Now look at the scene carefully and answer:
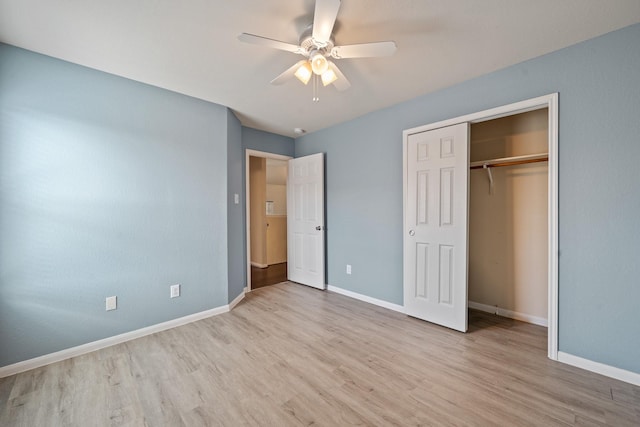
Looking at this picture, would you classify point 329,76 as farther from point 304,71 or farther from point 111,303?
Result: point 111,303

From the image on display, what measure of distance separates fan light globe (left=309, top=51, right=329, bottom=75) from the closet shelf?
6.79 feet

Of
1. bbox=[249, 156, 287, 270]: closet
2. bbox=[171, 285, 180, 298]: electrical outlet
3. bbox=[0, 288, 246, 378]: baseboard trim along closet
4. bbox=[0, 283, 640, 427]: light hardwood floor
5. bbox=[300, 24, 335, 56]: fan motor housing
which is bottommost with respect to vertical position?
bbox=[0, 283, 640, 427]: light hardwood floor

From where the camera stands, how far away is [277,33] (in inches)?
71.2

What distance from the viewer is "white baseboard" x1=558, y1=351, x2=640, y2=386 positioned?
5.81 feet

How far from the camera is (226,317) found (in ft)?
9.69

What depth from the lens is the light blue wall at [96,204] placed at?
6.43ft

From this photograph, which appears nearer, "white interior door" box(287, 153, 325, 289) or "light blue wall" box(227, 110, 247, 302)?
"light blue wall" box(227, 110, 247, 302)

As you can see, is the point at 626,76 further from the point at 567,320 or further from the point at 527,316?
the point at 527,316

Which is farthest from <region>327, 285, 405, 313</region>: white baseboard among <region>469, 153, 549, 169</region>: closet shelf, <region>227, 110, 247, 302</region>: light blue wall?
<region>469, 153, 549, 169</region>: closet shelf

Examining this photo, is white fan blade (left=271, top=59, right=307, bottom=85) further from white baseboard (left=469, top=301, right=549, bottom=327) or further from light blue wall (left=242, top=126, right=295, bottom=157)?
white baseboard (left=469, top=301, right=549, bottom=327)

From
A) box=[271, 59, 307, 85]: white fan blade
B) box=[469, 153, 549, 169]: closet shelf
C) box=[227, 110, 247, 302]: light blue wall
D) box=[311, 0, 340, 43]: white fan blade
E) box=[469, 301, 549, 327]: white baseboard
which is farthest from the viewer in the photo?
box=[227, 110, 247, 302]: light blue wall

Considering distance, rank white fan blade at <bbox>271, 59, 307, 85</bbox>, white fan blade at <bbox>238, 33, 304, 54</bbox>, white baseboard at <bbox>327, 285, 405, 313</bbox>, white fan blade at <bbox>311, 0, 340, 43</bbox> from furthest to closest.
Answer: white baseboard at <bbox>327, 285, 405, 313</bbox> < white fan blade at <bbox>271, 59, 307, 85</bbox> < white fan blade at <bbox>238, 33, 304, 54</bbox> < white fan blade at <bbox>311, 0, 340, 43</bbox>

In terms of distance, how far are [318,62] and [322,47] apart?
0.30 ft

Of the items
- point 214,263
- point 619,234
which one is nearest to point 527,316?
point 619,234
